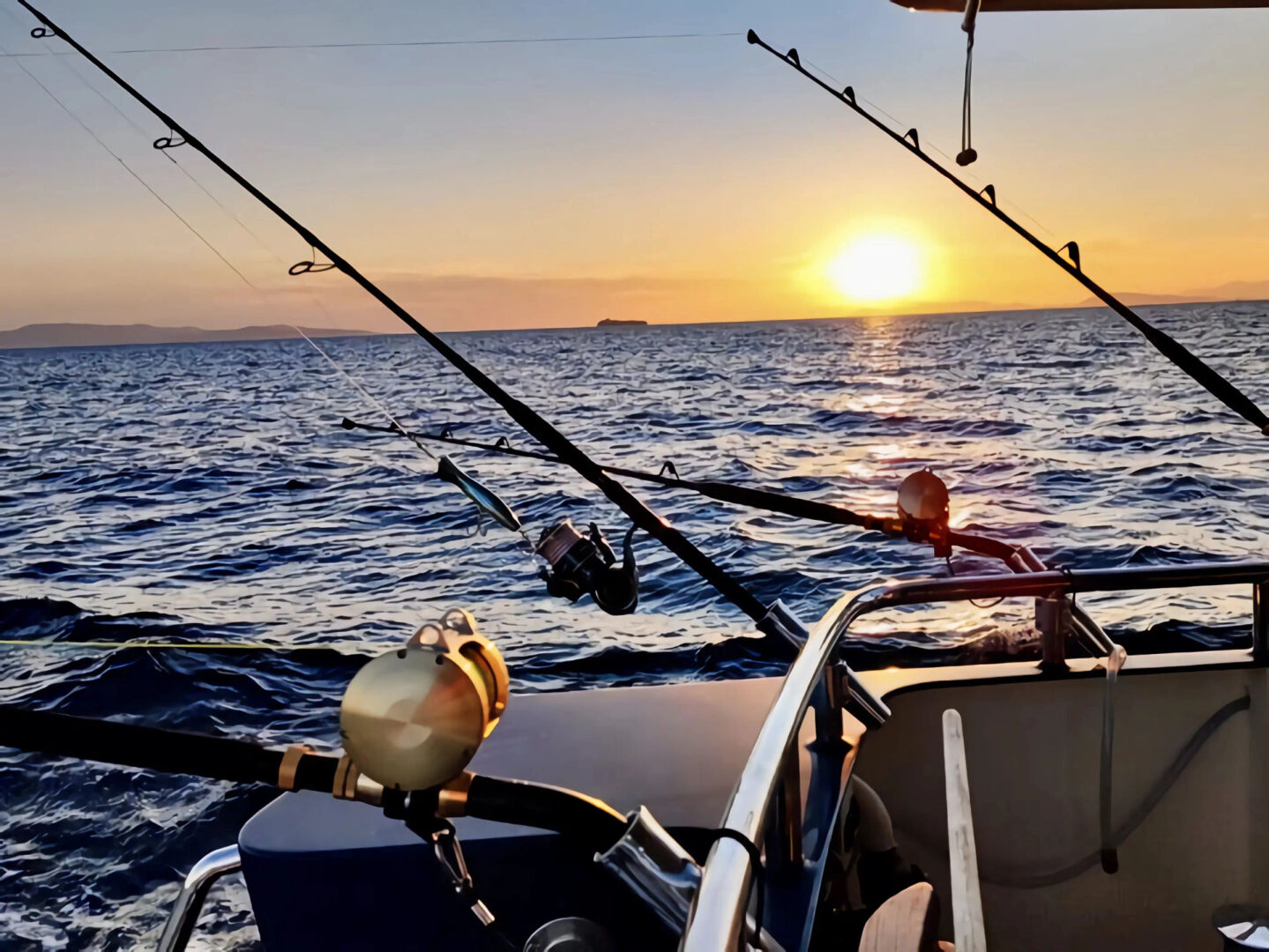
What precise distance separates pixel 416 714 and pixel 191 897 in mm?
992

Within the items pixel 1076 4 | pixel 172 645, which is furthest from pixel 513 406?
pixel 1076 4

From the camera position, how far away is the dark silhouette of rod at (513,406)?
2.96 metres

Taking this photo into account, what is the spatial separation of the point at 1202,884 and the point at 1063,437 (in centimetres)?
1607

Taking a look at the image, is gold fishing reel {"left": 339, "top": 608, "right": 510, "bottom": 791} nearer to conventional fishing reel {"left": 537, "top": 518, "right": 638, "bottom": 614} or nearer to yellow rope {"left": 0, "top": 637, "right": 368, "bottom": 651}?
conventional fishing reel {"left": 537, "top": 518, "right": 638, "bottom": 614}

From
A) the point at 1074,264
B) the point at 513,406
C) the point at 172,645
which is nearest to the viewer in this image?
the point at 1074,264

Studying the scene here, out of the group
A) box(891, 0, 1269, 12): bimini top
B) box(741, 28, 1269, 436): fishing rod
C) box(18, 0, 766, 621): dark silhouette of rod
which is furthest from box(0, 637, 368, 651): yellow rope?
box(891, 0, 1269, 12): bimini top

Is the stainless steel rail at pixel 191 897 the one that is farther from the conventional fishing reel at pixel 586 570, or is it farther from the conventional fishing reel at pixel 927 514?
the conventional fishing reel at pixel 927 514

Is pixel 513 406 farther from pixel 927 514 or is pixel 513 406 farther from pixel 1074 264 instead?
pixel 1074 264

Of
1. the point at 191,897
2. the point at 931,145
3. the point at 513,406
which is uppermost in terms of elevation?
the point at 931,145

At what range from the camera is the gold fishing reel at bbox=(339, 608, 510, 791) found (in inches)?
43.4

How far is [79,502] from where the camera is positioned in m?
14.8

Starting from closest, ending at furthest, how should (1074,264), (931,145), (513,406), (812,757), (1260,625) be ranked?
1. (812,757)
2. (1260,625)
3. (1074,264)
4. (513,406)
5. (931,145)

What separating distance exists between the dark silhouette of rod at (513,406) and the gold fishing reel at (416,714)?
1234 millimetres

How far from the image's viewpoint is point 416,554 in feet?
33.4
